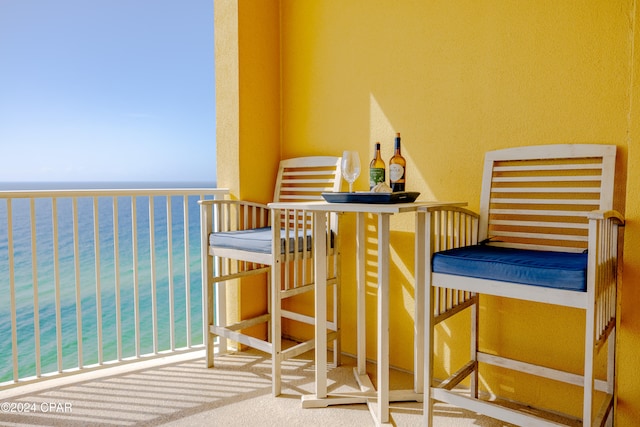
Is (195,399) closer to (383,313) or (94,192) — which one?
(383,313)

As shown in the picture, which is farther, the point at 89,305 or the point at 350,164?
the point at 89,305

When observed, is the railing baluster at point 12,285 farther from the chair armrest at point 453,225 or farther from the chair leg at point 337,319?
the chair armrest at point 453,225

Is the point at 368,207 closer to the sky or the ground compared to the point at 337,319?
closer to the sky

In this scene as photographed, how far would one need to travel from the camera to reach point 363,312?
2.25 m

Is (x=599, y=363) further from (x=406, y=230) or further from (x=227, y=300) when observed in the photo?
(x=227, y=300)

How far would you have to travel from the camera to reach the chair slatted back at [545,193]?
1.76 meters

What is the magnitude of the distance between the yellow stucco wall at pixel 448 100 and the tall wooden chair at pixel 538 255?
0.09 metres

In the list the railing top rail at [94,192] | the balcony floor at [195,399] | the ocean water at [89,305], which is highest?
the railing top rail at [94,192]

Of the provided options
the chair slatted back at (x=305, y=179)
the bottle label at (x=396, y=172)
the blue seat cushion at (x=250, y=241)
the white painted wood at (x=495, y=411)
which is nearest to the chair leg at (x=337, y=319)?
the blue seat cushion at (x=250, y=241)

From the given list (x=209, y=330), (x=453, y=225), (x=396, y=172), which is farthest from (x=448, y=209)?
(x=209, y=330)

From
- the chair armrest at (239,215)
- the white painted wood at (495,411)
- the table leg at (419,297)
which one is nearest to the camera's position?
the white painted wood at (495,411)

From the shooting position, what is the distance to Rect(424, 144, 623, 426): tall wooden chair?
137 cm

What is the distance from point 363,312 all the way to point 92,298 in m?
9.52

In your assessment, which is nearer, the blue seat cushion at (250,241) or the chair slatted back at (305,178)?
the blue seat cushion at (250,241)
